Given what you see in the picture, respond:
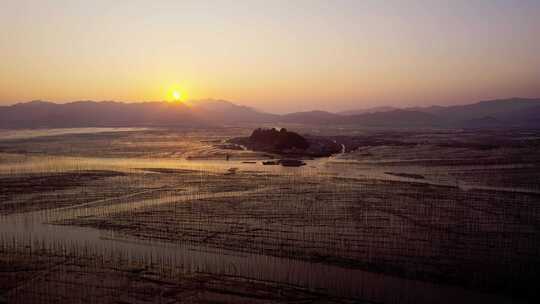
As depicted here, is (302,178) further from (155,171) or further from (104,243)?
(104,243)

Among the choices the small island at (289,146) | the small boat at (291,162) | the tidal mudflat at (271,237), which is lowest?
the tidal mudflat at (271,237)

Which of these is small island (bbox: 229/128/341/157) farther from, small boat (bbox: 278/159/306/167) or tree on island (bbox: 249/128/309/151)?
small boat (bbox: 278/159/306/167)

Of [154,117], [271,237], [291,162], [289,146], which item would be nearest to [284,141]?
[289,146]

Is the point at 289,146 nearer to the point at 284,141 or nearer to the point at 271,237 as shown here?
the point at 284,141

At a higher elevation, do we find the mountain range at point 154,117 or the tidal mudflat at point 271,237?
the mountain range at point 154,117

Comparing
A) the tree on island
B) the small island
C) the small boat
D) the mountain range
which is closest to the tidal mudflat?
the small boat

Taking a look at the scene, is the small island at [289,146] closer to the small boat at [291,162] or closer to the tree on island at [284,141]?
the tree on island at [284,141]

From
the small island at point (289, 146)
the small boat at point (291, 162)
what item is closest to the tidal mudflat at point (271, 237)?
the small boat at point (291, 162)

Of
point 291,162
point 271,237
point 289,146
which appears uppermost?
point 289,146
